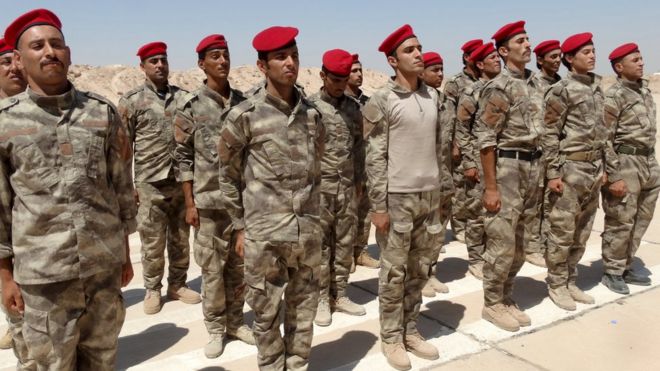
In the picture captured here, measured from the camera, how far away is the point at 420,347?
4.20 meters

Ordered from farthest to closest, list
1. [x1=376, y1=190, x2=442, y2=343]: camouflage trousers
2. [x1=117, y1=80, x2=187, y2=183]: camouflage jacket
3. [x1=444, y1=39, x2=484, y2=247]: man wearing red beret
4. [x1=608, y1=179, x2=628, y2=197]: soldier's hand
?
[x1=444, y1=39, x2=484, y2=247]: man wearing red beret
[x1=608, y1=179, x2=628, y2=197]: soldier's hand
[x1=117, y1=80, x2=187, y2=183]: camouflage jacket
[x1=376, y1=190, x2=442, y2=343]: camouflage trousers

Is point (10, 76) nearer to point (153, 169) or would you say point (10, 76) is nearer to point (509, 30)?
point (153, 169)

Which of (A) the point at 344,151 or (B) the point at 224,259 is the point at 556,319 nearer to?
(A) the point at 344,151

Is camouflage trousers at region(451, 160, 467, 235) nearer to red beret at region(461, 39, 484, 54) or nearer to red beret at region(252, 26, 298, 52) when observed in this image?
red beret at region(461, 39, 484, 54)

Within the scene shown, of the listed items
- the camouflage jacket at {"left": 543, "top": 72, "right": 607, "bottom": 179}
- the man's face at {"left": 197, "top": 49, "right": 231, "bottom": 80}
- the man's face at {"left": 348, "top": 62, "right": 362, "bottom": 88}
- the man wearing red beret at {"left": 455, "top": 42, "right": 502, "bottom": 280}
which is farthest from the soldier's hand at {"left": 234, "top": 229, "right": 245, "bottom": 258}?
the man wearing red beret at {"left": 455, "top": 42, "right": 502, "bottom": 280}

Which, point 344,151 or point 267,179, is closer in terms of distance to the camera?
point 267,179

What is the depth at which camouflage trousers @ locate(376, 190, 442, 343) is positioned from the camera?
3.96 meters

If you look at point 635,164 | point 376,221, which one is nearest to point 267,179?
point 376,221

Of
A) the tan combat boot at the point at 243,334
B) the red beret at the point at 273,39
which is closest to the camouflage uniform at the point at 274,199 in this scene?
the red beret at the point at 273,39

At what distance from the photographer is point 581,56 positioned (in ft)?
16.5

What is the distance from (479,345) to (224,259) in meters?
2.24

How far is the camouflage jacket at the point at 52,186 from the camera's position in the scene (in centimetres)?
253

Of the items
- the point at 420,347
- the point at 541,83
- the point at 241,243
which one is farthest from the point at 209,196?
the point at 541,83

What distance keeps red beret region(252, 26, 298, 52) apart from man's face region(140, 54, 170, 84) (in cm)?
238
